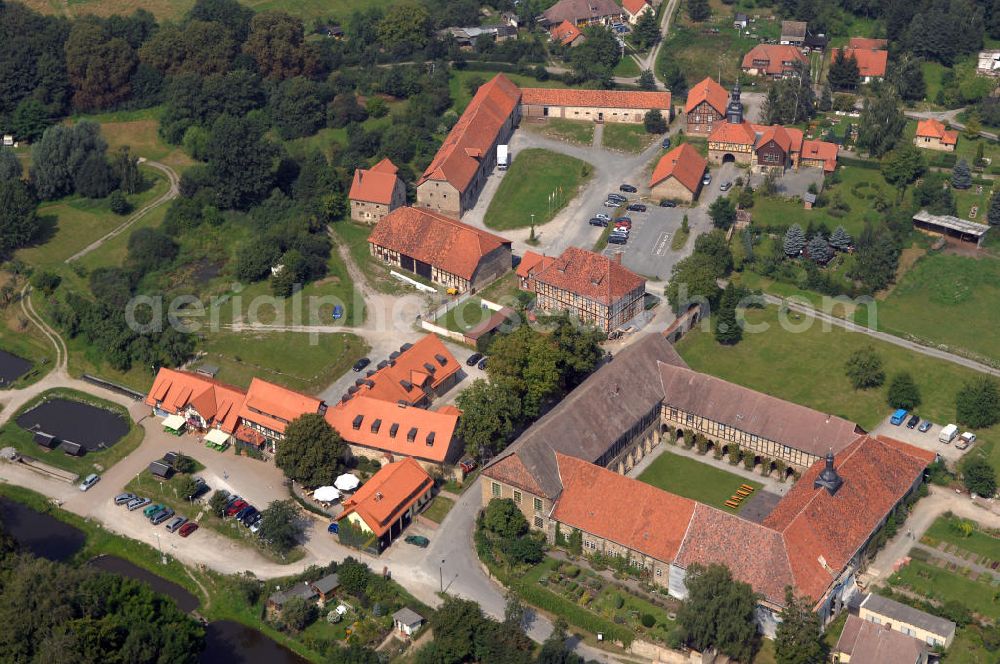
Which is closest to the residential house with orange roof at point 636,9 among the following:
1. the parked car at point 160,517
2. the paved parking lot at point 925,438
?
the paved parking lot at point 925,438

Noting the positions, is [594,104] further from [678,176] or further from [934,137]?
[934,137]

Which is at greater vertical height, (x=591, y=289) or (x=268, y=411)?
(x=591, y=289)

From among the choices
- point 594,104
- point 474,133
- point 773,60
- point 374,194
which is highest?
point 773,60

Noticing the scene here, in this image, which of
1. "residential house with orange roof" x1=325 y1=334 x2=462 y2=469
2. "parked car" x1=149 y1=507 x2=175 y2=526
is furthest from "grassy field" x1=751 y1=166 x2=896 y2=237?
"parked car" x1=149 y1=507 x2=175 y2=526

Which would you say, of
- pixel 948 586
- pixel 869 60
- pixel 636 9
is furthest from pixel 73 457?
pixel 869 60

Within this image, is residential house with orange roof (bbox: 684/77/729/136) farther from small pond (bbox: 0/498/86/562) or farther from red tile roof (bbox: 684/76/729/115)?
small pond (bbox: 0/498/86/562)

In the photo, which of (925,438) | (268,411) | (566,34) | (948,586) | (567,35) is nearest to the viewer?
(948,586)

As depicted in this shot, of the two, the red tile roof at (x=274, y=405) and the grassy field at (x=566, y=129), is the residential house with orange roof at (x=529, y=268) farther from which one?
the grassy field at (x=566, y=129)

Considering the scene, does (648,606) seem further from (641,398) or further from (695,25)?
(695,25)
